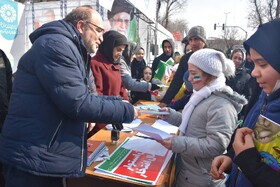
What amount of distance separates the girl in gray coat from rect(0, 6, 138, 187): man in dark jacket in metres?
0.52

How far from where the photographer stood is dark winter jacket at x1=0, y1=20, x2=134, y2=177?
49.1 inches

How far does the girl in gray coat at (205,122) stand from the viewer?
4.83ft

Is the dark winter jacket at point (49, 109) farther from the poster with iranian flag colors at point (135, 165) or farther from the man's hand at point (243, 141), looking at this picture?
the man's hand at point (243, 141)

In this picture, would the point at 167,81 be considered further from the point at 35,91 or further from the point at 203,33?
the point at 35,91

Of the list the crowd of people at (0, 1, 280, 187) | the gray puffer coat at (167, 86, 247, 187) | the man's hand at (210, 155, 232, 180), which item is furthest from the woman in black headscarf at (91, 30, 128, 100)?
the man's hand at (210, 155, 232, 180)

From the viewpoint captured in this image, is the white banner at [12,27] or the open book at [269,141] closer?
the open book at [269,141]

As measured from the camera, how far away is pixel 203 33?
3217 mm

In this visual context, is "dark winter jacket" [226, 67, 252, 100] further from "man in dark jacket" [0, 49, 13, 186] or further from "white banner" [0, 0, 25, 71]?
"white banner" [0, 0, 25, 71]

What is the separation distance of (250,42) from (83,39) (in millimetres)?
974

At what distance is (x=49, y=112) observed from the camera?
4.24 feet

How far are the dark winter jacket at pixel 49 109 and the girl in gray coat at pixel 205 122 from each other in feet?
1.76

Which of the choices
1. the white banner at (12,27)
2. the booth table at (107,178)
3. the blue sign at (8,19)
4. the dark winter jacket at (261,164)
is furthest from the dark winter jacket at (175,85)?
the blue sign at (8,19)

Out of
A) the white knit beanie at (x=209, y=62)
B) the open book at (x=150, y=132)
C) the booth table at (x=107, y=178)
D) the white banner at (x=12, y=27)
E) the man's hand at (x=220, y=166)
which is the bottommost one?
the booth table at (x=107, y=178)

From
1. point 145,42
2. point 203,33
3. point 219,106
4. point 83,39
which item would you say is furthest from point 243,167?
point 145,42
